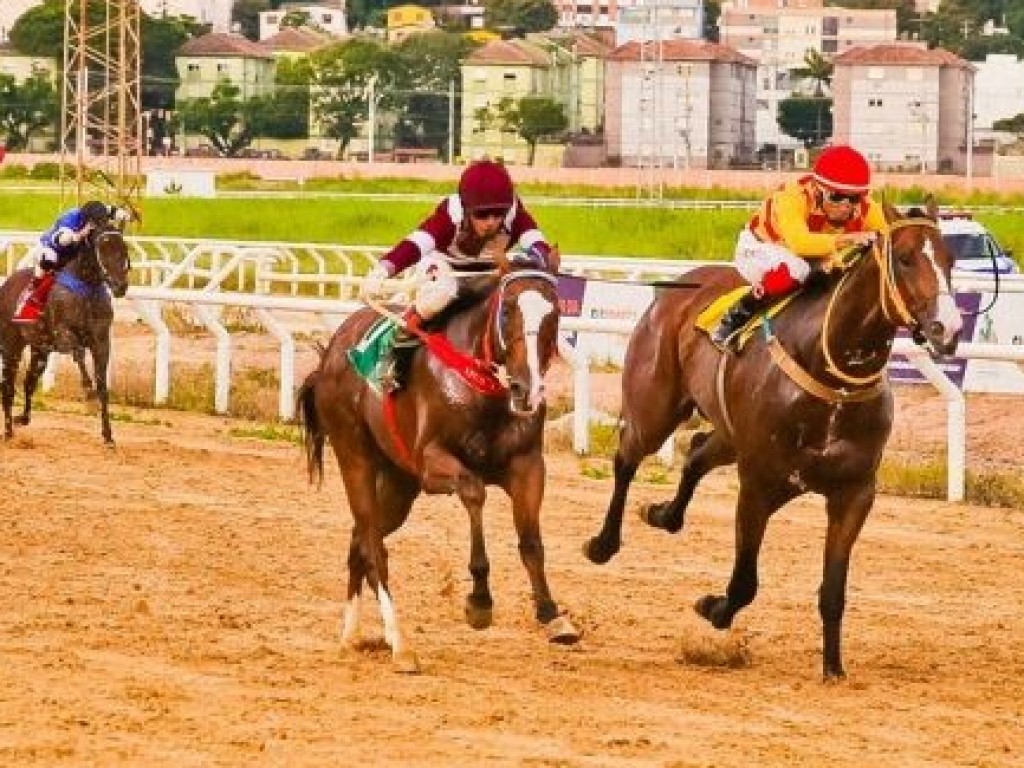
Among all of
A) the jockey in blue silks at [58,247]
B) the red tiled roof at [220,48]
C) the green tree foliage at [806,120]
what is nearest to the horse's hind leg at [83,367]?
the jockey in blue silks at [58,247]

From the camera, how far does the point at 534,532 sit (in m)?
9.30

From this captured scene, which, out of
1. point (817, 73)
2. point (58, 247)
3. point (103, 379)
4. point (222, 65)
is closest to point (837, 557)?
point (103, 379)

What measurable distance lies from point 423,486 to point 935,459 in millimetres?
7398

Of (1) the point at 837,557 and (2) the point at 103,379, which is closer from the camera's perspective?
(1) the point at 837,557

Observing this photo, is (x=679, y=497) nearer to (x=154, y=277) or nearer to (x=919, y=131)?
(x=154, y=277)

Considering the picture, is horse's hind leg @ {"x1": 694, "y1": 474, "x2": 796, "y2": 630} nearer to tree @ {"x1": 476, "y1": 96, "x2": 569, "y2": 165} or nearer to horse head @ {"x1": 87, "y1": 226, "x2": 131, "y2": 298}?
horse head @ {"x1": 87, "y1": 226, "x2": 131, "y2": 298}

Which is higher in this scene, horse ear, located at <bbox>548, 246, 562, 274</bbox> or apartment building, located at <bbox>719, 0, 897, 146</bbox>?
apartment building, located at <bbox>719, 0, 897, 146</bbox>

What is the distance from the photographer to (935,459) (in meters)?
16.4

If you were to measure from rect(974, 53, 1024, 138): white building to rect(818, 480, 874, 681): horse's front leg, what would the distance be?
130020 millimetres

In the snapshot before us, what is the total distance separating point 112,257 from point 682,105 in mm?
94189

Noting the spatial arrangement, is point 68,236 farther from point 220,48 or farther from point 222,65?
point 220,48

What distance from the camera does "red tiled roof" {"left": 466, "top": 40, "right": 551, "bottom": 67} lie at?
123750 mm

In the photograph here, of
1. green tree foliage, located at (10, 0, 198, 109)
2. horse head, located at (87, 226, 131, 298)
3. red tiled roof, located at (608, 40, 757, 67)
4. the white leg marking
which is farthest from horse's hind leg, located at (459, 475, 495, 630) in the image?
red tiled roof, located at (608, 40, 757, 67)

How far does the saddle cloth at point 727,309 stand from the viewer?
9773 mm
